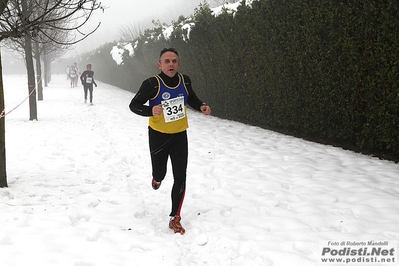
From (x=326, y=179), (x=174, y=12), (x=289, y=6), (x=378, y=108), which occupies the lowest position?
(x=326, y=179)

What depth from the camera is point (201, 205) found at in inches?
174

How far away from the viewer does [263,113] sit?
9102 mm

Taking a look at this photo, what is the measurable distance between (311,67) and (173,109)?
4.53 metres

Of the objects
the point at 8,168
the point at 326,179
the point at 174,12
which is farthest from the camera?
the point at 174,12

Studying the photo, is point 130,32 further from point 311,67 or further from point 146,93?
point 146,93

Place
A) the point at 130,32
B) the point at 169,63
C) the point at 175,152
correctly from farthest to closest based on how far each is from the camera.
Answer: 1. the point at 130,32
2. the point at 175,152
3. the point at 169,63

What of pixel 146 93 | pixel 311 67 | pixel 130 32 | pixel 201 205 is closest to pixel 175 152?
pixel 146 93

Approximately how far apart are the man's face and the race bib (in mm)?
291

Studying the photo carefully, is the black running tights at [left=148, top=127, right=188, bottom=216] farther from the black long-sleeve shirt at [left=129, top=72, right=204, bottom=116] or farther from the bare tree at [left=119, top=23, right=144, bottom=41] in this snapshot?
the bare tree at [left=119, top=23, right=144, bottom=41]

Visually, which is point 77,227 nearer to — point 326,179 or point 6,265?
point 6,265

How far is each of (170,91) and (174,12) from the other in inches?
4251

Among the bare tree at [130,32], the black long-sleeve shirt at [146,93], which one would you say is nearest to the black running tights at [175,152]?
the black long-sleeve shirt at [146,93]

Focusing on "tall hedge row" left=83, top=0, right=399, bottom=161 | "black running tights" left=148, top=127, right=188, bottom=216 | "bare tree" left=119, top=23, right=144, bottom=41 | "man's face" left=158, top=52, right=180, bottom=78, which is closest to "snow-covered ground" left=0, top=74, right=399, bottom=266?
"black running tights" left=148, top=127, right=188, bottom=216

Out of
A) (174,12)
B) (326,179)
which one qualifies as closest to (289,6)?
(326,179)
